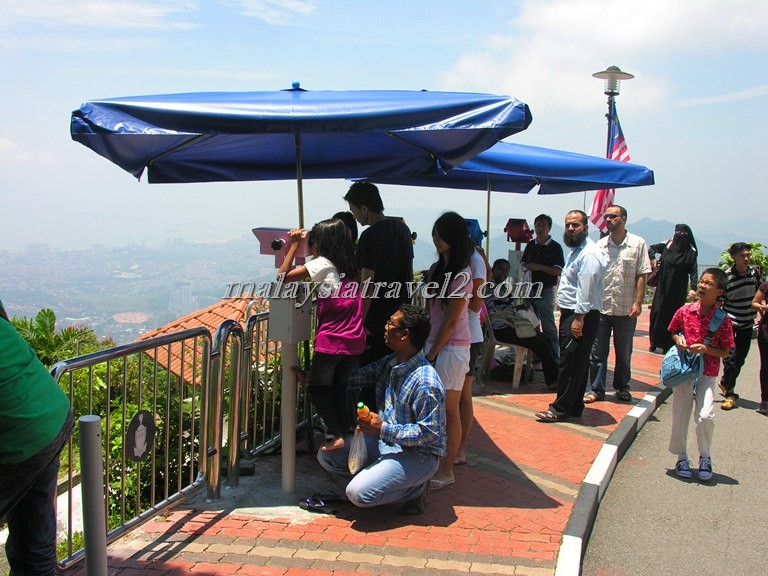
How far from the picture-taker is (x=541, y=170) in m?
7.35

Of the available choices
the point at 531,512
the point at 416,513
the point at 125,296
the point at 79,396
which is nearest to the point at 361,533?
the point at 416,513

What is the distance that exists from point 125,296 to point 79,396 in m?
52.5

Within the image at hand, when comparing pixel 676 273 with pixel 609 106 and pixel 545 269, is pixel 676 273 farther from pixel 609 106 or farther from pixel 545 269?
pixel 609 106

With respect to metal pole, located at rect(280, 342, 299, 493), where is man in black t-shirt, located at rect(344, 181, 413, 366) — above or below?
above

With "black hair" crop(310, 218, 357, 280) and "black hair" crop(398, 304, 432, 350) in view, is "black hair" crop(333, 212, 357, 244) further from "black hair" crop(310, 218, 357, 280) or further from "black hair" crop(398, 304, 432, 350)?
"black hair" crop(398, 304, 432, 350)

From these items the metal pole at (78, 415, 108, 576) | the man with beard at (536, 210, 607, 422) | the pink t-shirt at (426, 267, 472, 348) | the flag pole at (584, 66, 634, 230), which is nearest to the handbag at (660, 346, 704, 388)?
the man with beard at (536, 210, 607, 422)

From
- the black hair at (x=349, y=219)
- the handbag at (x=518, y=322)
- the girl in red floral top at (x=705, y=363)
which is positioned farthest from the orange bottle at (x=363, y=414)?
the handbag at (x=518, y=322)

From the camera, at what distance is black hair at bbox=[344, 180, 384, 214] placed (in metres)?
4.91

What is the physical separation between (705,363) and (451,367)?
2141 millimetres

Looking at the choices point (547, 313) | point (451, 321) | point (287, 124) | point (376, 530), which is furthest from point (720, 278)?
point (287, 124)

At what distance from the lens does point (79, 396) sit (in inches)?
270

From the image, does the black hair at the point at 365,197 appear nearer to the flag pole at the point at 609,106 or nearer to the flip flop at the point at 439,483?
the flip flop at the point at 439,483

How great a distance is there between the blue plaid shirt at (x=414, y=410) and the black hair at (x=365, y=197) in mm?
1302

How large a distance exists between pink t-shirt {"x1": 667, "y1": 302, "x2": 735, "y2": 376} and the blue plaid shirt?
8.05 ft
